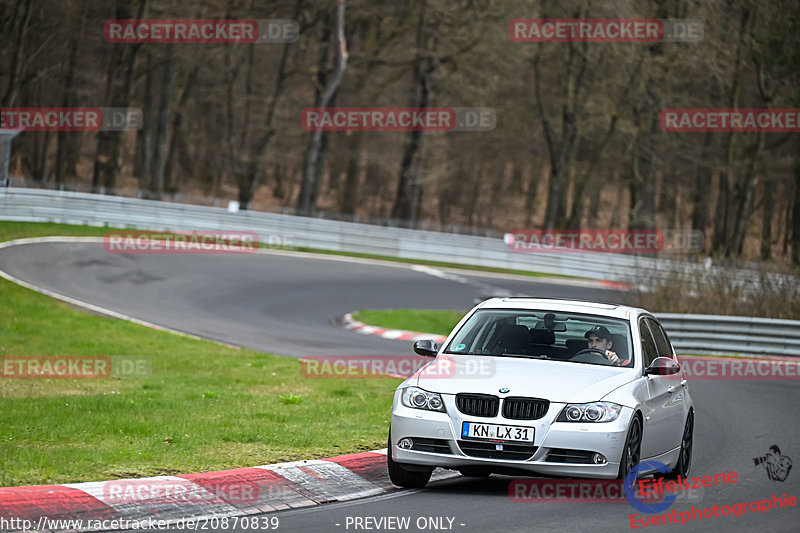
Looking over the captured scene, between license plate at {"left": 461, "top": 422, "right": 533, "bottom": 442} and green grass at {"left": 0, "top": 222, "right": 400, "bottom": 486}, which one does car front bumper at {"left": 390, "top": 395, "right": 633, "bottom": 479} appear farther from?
green grass at {"left": 0, "top": 222, "right": 400, "bottom": 486}

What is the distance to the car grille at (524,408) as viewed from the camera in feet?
26.3

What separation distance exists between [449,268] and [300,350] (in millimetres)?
19850

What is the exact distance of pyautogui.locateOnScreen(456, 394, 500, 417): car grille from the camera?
26.4 ft

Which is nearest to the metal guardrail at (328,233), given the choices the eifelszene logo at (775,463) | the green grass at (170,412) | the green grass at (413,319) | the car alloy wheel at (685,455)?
the green grass at (413,319)

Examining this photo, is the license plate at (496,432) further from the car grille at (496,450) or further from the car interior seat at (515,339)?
the car interior seat at (515,339)

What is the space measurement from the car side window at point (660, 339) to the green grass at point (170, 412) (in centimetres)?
265

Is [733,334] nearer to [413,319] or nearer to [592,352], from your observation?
[413,319]

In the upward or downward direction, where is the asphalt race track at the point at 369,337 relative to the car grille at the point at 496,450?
downward

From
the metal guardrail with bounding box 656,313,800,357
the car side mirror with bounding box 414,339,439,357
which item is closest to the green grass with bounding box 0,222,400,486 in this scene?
the car side mirror with bounding box 414,339,439,357

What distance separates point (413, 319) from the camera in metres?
28.0

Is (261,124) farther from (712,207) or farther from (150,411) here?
(150,411)

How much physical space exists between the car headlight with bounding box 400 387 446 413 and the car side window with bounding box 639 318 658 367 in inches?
76.8

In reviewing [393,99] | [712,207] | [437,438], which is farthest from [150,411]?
[712,207]

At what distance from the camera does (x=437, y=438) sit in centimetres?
807
